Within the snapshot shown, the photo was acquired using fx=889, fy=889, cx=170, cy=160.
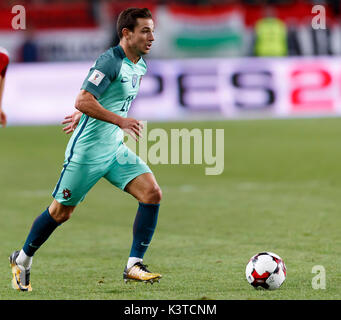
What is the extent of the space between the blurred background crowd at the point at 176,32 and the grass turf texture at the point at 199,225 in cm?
823

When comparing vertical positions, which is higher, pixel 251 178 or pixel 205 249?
pixel 251 178

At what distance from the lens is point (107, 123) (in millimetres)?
6824

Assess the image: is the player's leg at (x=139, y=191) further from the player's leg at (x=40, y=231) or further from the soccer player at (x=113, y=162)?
the player's leg at (x=40, y=231)

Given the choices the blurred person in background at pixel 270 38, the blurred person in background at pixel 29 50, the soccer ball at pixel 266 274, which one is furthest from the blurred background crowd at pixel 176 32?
the soccer ball at pixel 266 274

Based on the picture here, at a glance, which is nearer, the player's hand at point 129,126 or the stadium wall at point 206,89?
the player's hand at point 129,126

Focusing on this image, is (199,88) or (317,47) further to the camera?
(317,47)

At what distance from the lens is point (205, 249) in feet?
27.0

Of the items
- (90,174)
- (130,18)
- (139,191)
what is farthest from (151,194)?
(130,18)

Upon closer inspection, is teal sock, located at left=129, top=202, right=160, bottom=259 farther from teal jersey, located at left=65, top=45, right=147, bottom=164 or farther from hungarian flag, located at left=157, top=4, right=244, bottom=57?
hungarian flag, located at left=157, top=4, right=244, bottom=57

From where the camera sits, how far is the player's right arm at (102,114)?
20.9 feet

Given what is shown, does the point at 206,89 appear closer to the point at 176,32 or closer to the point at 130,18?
the point at 176,32
